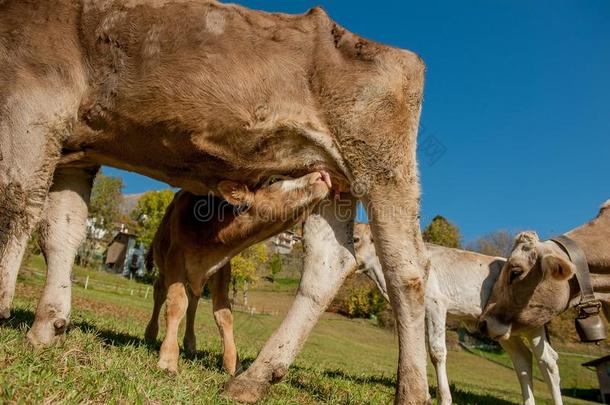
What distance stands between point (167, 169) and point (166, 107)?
1.76ft

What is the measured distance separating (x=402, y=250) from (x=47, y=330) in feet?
8.87

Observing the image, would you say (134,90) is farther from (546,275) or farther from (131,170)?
(546,275)

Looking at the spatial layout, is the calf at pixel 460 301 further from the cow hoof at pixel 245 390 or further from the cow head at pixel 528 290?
the cow hoof at pixel 245 390

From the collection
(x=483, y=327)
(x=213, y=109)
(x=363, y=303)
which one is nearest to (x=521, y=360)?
(x=483, y=327)

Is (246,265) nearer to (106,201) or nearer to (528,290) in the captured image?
(106,201)

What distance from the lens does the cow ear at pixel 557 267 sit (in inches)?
211

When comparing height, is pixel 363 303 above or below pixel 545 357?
above

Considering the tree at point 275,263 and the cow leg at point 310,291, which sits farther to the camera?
the tree at point 275,263

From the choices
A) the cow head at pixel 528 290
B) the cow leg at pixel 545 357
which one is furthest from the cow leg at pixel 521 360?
the cow head at pixel 528 290

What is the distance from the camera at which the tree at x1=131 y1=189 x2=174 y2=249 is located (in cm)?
5859

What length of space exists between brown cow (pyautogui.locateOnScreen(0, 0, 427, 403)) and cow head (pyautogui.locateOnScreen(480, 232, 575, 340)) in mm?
2753

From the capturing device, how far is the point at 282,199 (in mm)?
4586

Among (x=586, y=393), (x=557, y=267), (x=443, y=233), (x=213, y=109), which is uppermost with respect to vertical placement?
(x=443, y=233)

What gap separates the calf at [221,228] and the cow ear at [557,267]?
2.75 metres
